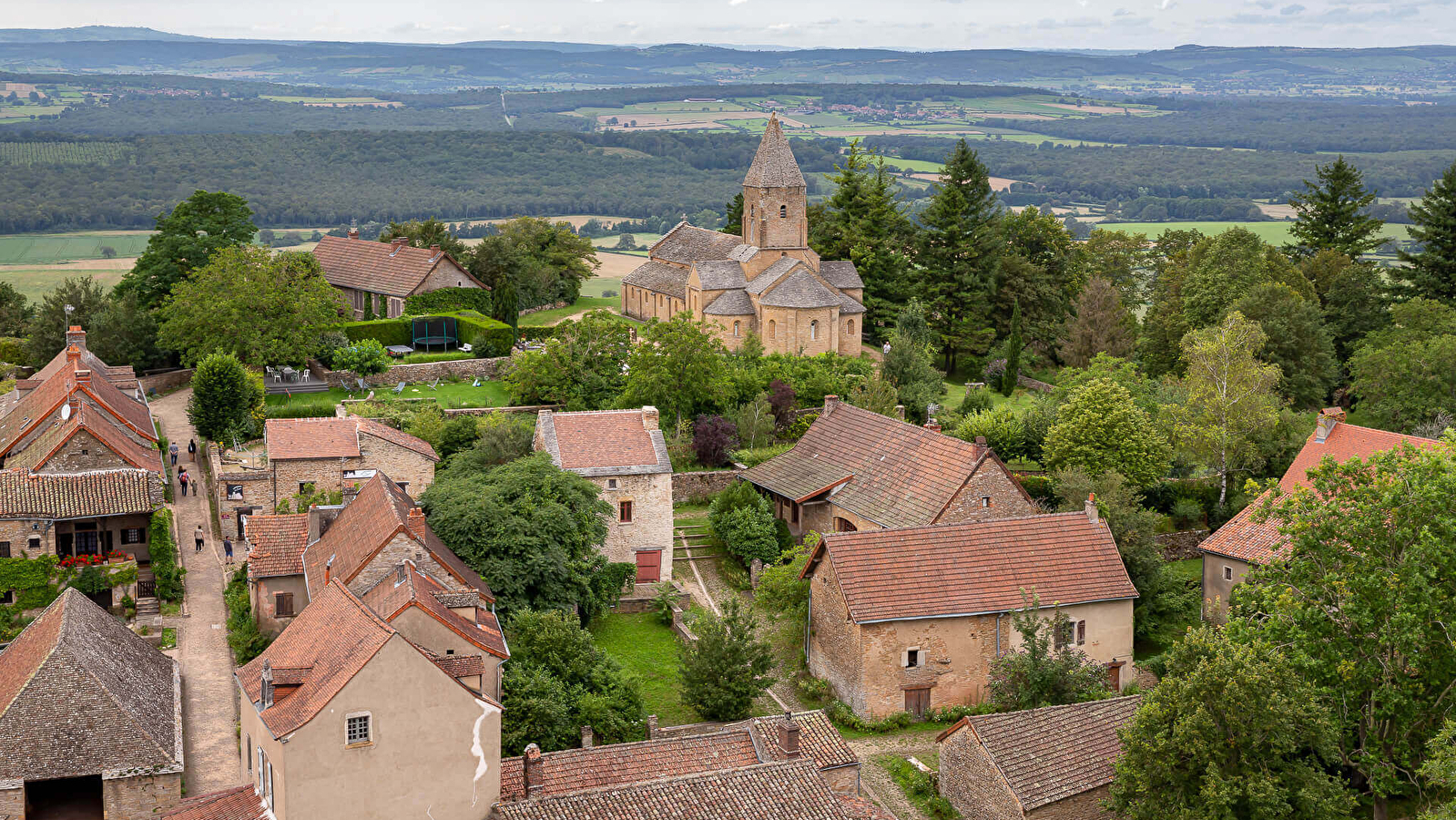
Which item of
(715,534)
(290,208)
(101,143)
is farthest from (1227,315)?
(101,143)

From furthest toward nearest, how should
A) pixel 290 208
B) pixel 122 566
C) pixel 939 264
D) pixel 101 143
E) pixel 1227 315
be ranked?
pixel 101 143, pixel 290 208, pixel 939 264, pixel 1227 315, pixel 122 566

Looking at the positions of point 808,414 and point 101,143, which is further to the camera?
point 101,143

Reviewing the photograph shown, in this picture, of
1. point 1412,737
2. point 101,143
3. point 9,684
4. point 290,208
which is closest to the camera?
point 1412,737

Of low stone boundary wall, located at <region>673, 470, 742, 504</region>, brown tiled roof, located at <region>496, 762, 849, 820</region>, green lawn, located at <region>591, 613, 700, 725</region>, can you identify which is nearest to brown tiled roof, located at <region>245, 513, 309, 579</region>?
green lawn, located at <region>591, 613, 700, 725</region>

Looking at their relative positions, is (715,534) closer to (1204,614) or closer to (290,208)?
(1204,614)

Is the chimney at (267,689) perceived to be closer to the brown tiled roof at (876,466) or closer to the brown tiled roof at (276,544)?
the brown tiled roof at (276,544)

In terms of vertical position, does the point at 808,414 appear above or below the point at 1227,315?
below

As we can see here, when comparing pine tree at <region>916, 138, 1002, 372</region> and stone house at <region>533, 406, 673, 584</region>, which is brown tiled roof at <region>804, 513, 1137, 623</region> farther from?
pine tree at <region>916, 138, 1002, 372</region>
